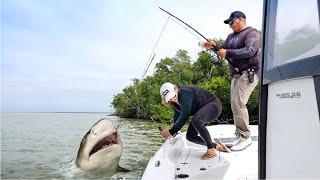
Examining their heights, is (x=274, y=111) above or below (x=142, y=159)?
above

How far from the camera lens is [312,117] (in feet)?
7.43

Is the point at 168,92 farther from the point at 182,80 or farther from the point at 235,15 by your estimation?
the point at 182,80

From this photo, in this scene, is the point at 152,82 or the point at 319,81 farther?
the point at 152,82

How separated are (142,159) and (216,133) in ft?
19.7

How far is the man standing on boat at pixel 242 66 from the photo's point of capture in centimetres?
557

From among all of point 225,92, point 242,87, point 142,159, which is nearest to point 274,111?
point 242,87

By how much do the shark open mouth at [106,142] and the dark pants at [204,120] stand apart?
11.4 ft

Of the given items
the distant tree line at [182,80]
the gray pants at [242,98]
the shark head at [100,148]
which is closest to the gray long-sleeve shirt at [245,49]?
the gray pants at [242,98]

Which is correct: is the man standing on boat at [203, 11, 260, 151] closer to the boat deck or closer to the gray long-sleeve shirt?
the gray long-sleeve shirt

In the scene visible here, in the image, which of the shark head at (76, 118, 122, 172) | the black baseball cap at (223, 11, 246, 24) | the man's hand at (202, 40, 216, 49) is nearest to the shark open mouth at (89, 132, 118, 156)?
the shark head at (76, 118, 122, 172)

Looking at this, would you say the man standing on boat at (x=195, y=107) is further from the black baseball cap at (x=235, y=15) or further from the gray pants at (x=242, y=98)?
the black baseball cap at (x=235, y=15)

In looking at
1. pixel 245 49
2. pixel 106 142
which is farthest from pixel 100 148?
pixel 245 49

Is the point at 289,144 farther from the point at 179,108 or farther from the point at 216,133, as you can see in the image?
the point at 216,133

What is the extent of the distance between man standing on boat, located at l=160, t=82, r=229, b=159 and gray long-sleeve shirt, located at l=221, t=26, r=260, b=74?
0.59 meters
